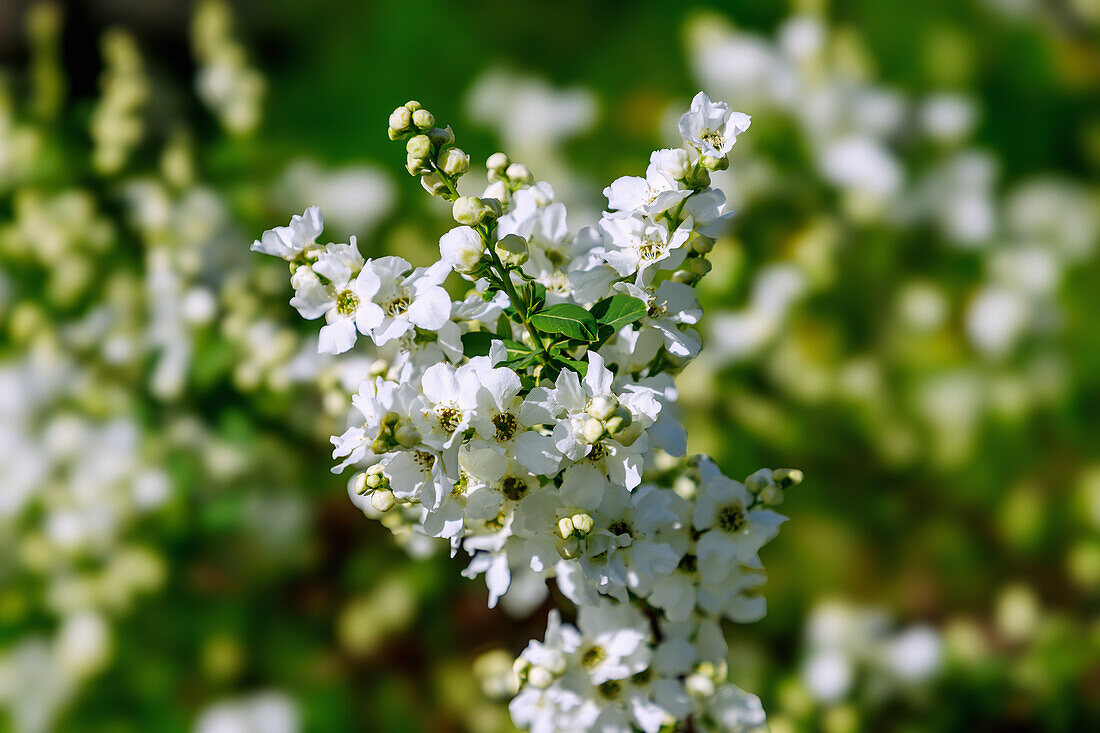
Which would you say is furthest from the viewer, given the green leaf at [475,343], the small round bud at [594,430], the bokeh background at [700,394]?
the bokeh background at [700,394]

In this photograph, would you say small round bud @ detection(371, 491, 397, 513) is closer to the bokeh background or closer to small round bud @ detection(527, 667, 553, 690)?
small round bud @ detection(527, 667, 553, 690)

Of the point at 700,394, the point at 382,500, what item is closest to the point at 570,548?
the point at 382,500

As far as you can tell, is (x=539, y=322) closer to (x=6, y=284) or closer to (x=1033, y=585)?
(x=1033, y=585)

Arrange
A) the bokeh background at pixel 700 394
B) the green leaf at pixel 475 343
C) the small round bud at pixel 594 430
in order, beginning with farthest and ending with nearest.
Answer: the bokeh background at pixel 700 394 → the green leaf at pixel 475 343 → the small round bud at pixel 594 430

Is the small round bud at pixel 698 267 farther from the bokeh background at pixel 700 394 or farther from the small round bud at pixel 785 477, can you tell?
the bokeh background at pixel 700 394

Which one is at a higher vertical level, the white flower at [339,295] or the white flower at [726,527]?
the white flower at [339,295]

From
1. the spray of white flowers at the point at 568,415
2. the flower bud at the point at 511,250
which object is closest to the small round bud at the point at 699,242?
the spray of white flowers at the point at 568,415
